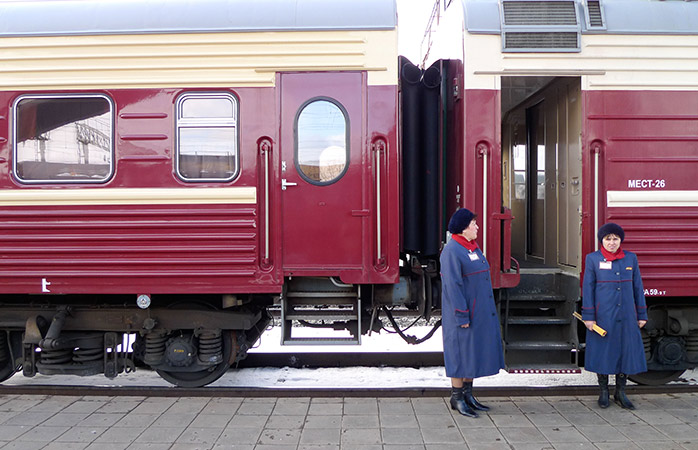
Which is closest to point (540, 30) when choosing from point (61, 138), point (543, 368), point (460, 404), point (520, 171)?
point (520, 171)

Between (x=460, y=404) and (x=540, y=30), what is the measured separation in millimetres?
3423

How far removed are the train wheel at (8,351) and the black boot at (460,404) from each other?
Answer: 4304 mm

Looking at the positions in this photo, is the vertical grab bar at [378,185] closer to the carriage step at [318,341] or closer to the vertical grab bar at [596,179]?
the carriage step at [318,341]

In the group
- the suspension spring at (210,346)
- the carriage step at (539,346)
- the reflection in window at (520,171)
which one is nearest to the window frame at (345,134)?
the suspension spring at (210,346)

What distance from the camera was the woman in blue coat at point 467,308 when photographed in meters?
4.04

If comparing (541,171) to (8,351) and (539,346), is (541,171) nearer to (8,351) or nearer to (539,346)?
(539,346)

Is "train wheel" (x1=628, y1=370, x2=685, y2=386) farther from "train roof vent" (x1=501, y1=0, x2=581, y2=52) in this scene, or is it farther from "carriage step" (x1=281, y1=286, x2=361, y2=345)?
"train roof vent" (x1=501, y1=0, x2=581, y2=52)

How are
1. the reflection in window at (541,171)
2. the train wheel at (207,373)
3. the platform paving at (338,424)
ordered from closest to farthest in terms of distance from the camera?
the platform paving at (338,424), the train wheel at (207,373), the reflection in window at (541,171)

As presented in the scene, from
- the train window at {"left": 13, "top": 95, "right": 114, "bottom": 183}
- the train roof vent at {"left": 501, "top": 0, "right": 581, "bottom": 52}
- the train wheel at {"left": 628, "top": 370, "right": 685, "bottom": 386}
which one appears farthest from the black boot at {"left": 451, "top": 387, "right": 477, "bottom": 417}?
the train window at {"left": 13, "top": 95, "right": 114, "bottom": 183}

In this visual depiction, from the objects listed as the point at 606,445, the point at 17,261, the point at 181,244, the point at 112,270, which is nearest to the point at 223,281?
the point at 181,244

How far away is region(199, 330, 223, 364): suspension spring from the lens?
4.78m

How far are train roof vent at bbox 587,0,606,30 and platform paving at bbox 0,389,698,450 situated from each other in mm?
3441

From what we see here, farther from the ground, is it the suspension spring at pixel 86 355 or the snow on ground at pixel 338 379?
the suspension spring at pixel 86 355

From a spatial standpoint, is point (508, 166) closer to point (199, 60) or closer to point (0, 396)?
point (199, 60)
